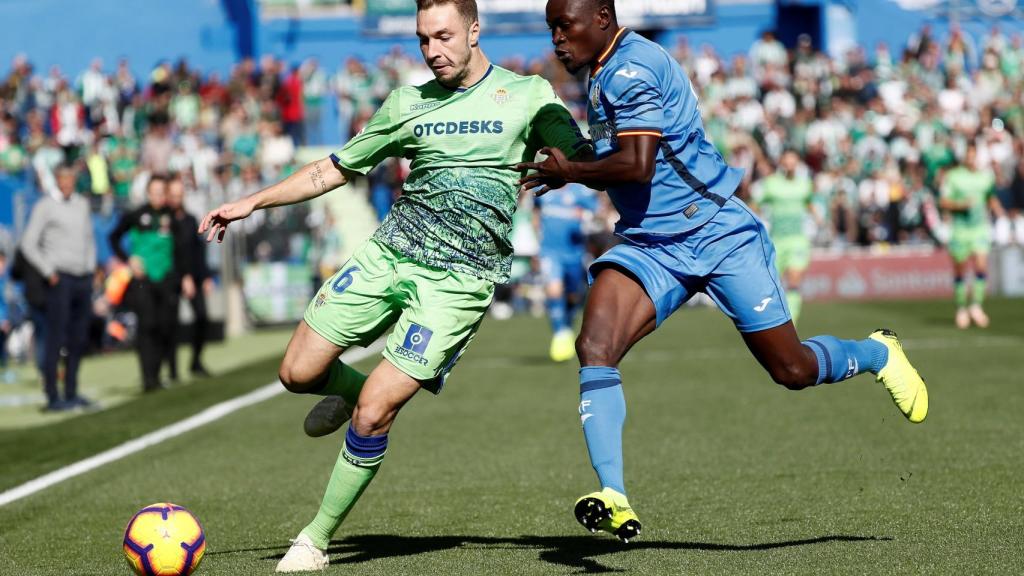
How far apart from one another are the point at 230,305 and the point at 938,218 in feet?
43.9

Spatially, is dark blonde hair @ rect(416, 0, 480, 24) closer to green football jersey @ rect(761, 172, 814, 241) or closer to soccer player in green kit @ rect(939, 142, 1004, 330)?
green football jersey @ rect(761, 172, 814, 241)

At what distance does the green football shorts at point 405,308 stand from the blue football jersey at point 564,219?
1093 cm

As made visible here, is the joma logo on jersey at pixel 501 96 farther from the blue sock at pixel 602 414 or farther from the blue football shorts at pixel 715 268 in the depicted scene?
the blue sock at pixel 602 414

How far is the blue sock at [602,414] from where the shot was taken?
5.84 m

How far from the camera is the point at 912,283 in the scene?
89.0 ft

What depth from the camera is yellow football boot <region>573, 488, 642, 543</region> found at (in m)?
5.49

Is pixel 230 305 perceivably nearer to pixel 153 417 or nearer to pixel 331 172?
pixel 153 417

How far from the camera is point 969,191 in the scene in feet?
66.8

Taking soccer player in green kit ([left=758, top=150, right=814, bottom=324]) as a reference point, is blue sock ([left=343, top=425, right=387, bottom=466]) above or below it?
above

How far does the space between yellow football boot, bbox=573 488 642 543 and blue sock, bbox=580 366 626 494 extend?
246 millimetres

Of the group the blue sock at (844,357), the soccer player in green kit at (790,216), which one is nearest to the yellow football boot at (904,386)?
the blue sock at (844,357)

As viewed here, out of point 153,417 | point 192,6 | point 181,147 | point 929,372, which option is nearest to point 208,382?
point 153,417

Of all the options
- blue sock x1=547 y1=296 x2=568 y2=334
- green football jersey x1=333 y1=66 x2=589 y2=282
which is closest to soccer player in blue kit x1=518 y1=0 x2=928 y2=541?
green football jersey x1=333 y1=66 x2=589 y2=282

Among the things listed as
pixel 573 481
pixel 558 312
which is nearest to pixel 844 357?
pixel 573 481
